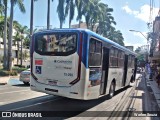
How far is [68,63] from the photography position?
1030 centimetres

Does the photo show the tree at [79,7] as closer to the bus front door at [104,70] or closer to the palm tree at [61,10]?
the palm tree at [61,10]

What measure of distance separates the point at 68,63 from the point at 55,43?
44.3 inches

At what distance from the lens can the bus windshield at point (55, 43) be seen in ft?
34.1

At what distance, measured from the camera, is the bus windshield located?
10.4 meters

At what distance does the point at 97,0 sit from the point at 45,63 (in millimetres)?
49537

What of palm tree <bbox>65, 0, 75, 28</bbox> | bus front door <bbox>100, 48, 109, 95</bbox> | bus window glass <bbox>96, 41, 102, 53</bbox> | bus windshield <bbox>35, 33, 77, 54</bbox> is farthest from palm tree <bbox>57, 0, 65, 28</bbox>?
bus windshield <bbox>35, 33, 77, 54</bbox>

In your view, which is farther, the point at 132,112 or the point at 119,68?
the point at 119,68

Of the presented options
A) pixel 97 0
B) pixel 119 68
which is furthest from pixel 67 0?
pixel 119 68

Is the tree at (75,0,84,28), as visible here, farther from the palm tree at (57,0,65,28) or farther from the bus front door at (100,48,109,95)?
the bus front door at (100,48,109,95)

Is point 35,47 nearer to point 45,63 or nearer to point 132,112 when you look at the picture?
point 45,63

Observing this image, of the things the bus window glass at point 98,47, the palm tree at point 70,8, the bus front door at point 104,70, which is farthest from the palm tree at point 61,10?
the bus window glass at point 98,47

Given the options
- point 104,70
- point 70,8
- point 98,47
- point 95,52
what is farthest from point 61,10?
point 95,52

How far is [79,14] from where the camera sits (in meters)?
48.8

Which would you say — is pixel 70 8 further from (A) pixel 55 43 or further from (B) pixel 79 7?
(A) pixel 55 43
